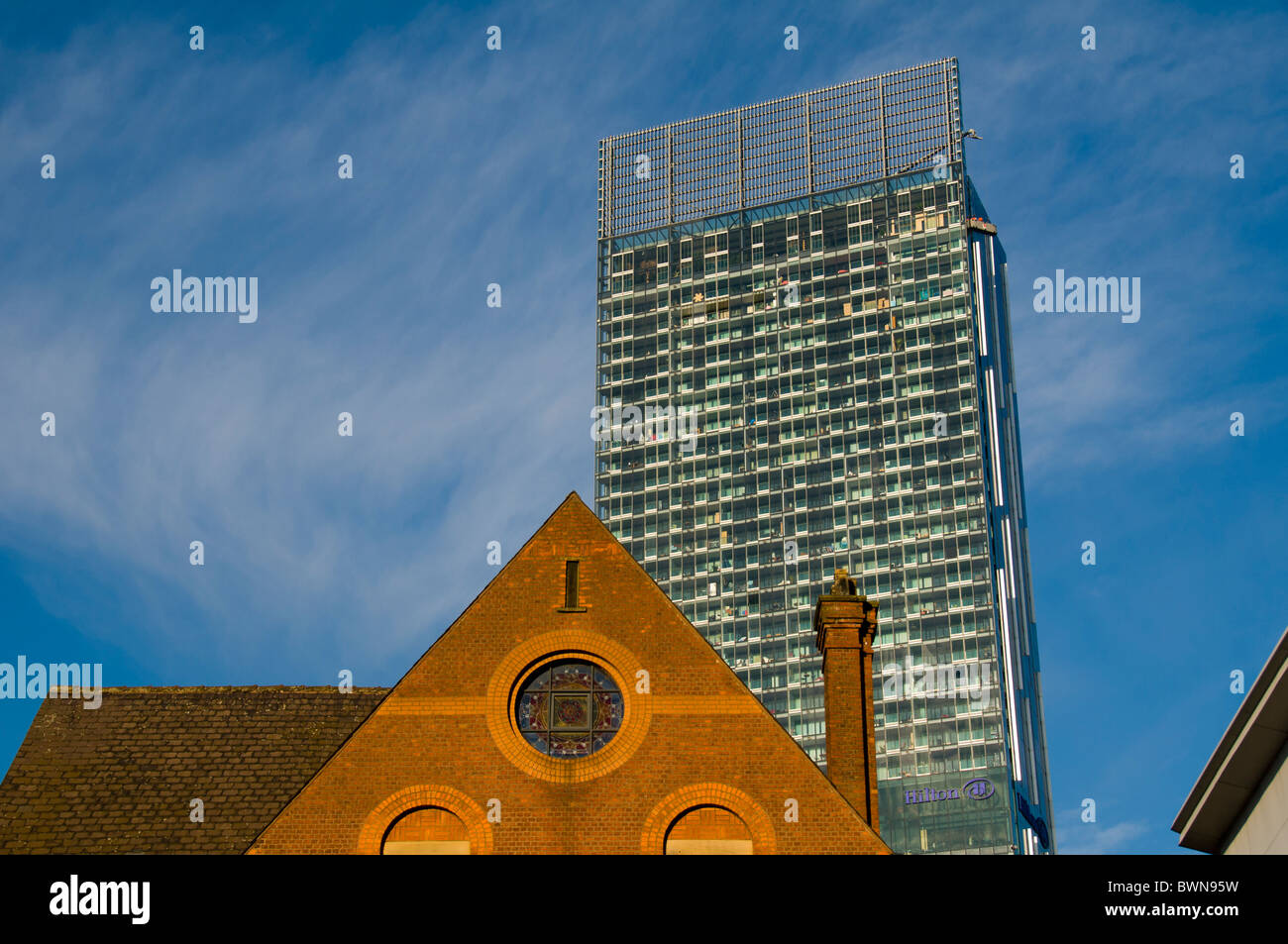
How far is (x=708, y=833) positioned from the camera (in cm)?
3066

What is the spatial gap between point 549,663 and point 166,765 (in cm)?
834

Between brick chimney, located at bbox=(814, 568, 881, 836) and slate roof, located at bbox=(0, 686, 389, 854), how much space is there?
30.7 feet

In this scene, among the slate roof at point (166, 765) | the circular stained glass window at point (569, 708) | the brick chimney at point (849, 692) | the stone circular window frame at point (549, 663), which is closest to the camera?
the stone circular window frame at point (549, 663)

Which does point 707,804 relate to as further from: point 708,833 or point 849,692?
point 849,692

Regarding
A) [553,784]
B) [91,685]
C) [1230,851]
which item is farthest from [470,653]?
[1230,851]

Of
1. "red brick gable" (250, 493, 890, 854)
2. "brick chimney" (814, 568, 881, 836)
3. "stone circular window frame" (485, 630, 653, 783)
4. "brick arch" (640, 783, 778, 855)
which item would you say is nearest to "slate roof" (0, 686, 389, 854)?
A: "red brick gable" (250, 493, 890, 854)

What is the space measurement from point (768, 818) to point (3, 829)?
587 inches

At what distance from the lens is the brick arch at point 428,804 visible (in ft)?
100.0

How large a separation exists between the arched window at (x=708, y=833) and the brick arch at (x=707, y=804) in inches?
3.9

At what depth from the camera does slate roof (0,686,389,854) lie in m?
33.0

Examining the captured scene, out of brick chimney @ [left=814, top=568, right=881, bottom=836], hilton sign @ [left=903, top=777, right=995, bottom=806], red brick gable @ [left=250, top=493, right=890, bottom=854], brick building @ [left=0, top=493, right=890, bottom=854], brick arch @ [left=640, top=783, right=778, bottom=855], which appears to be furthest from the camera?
hilton sign @ [left=903, top=777, right=995, bottom=806]

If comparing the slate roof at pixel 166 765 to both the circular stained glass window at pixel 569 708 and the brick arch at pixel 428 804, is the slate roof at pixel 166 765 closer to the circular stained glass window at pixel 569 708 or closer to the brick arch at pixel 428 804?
the brick arch at pixel 428 804

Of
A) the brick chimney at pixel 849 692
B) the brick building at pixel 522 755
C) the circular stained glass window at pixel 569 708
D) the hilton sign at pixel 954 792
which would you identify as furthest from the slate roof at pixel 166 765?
the hilton sign at pixel 954 792

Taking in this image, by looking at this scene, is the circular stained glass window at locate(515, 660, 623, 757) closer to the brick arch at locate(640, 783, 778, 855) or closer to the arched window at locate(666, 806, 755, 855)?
the brick arch at locate(640, 783, 778, 855)
